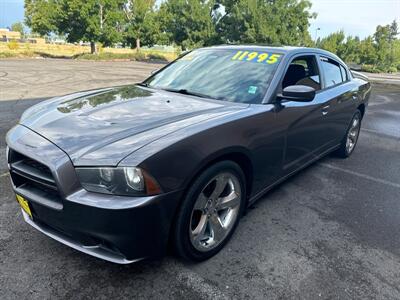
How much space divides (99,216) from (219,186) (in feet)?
3.03

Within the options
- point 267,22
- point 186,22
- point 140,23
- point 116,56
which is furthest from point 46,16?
point 267,22

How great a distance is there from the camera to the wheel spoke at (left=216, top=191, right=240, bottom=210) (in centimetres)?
254

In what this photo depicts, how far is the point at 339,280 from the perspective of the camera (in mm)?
2363

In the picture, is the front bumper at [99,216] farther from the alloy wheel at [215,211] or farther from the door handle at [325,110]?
the door handle at [325,110]

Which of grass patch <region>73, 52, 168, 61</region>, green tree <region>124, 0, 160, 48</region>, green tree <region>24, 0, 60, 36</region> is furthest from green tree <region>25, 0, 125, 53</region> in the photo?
green tree <region>124, 0, 160, 48</region>

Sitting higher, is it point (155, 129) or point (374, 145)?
point (155, 129)

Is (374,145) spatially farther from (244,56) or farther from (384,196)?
(244,56)

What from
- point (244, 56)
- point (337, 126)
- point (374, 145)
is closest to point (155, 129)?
point (244, 56)

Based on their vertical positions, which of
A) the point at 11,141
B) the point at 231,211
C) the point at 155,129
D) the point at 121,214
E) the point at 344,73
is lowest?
the point at 231,211

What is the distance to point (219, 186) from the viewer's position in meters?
2.45

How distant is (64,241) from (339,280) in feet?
6.26

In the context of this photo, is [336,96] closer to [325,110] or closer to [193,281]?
[325,110]

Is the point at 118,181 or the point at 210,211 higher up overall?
the point at 118,181

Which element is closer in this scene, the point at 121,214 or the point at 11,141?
the point at 121,214
